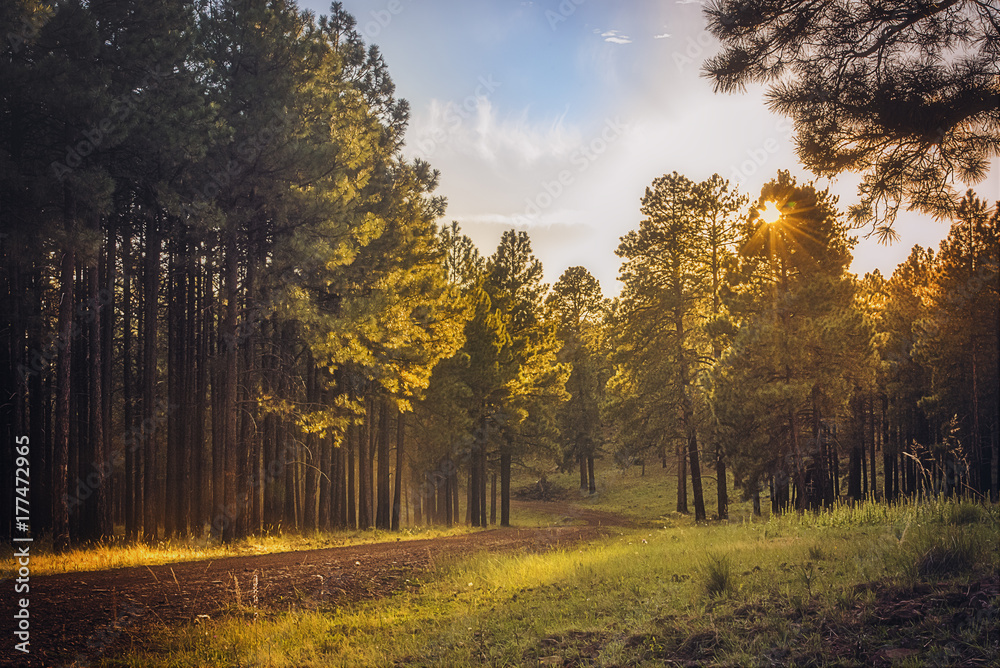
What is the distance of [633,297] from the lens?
29047 millimetres

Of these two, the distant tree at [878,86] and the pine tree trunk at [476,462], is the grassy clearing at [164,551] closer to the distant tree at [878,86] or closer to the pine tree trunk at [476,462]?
the pine tree trunk at [476,462]

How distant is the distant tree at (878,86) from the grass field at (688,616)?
4289 millimetres

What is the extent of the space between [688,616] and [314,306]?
1312cm

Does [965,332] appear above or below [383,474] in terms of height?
above

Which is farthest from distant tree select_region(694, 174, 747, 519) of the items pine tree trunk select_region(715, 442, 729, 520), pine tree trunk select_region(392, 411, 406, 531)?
pine tree trunk select_region(392, 411, 406, 531)

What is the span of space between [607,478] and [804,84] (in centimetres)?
5167

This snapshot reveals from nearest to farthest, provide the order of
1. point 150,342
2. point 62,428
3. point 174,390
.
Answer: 1. point 62,428
2. point 150,342
3. point 174,390

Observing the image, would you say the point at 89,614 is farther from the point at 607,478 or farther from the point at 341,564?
the point at 607,478

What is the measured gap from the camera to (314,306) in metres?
16.8

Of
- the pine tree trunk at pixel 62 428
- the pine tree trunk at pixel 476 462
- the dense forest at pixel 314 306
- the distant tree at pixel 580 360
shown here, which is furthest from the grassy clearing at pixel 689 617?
the distant tree at pixel 580 360

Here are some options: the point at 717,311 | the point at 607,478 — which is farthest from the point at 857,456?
the point at 607,478

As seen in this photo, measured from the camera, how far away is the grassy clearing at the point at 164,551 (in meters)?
11.1

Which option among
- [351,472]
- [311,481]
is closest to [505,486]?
[351,472]

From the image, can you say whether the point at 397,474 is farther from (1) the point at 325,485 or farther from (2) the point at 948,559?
(2) the point at 948,559
